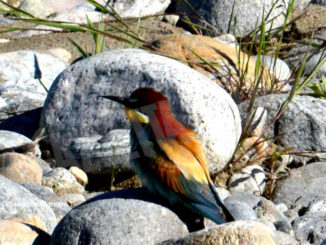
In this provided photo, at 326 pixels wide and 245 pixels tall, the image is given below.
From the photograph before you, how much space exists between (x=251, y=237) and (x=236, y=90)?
342 cm

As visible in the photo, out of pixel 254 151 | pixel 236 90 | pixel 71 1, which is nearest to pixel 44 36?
pixel 71 1

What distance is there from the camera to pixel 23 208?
158 inches

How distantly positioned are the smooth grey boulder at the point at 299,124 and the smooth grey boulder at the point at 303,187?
0.19 metres

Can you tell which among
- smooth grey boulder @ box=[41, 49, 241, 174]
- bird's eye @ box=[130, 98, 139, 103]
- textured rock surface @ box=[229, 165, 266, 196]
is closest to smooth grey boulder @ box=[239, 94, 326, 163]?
textured rock surface @ box=[229, 165, 266, 196]

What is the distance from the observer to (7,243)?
11.7ft

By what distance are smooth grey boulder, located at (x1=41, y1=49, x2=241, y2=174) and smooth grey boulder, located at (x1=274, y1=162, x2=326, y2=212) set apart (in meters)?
0.52

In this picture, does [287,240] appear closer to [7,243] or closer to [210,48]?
[7,243]

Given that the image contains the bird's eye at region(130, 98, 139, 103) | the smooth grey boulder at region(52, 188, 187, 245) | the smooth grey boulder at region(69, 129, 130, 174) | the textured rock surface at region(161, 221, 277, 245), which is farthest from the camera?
the smooth grey boulder at region(69, 129, 130, 174)

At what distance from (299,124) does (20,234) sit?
9.86ft

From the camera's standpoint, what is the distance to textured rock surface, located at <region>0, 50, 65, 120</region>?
7.11 metres

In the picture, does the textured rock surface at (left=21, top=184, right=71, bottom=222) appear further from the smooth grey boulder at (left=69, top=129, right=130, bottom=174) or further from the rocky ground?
the smooth grey boulder at (left=69, top=129, right=130, bottom=174)

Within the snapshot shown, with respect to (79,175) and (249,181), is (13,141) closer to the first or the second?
(79,175)

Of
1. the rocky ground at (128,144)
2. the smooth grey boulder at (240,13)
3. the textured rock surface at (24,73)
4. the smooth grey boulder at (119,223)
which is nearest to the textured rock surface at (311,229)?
the rocky ground at (128,144)

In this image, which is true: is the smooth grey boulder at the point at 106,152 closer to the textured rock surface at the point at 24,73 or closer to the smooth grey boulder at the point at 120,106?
the smooth grey boulder at the point at 120,106
